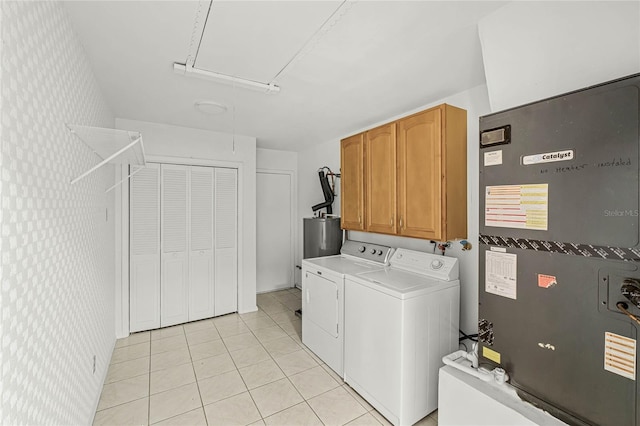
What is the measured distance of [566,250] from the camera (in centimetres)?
119

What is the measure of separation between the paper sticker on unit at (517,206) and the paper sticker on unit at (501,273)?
0.16 metres

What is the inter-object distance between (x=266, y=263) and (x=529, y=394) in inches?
160

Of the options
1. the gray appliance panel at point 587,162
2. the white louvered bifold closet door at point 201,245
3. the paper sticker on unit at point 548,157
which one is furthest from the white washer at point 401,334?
the white louvered bifold closet door at point 201,245

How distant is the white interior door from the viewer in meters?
4.85

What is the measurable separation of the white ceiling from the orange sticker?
1328 millimetres

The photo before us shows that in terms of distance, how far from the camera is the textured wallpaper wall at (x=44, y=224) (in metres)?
0.91

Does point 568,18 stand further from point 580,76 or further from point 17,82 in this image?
point 17,82

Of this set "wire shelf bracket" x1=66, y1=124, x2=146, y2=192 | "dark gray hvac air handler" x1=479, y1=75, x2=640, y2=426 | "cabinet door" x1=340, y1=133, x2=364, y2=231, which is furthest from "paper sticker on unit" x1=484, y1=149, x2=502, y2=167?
"wire shelf bracket" x1=66, y1=124, x2=146, y2=192

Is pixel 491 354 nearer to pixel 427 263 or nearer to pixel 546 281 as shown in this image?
pixel 546 281

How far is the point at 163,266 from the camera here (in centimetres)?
350

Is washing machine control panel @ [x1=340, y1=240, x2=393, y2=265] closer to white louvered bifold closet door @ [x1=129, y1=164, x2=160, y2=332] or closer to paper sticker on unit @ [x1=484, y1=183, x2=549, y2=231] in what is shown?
paper sticker on unit @ [x1=484, y1=183, x2=549, y2=231]

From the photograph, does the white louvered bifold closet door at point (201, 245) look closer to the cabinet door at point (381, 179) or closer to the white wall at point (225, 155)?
the white wall at point (225, 155)

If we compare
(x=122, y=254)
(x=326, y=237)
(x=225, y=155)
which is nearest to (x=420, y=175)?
(x=326, y=237)

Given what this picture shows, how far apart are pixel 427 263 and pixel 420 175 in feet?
2.49
